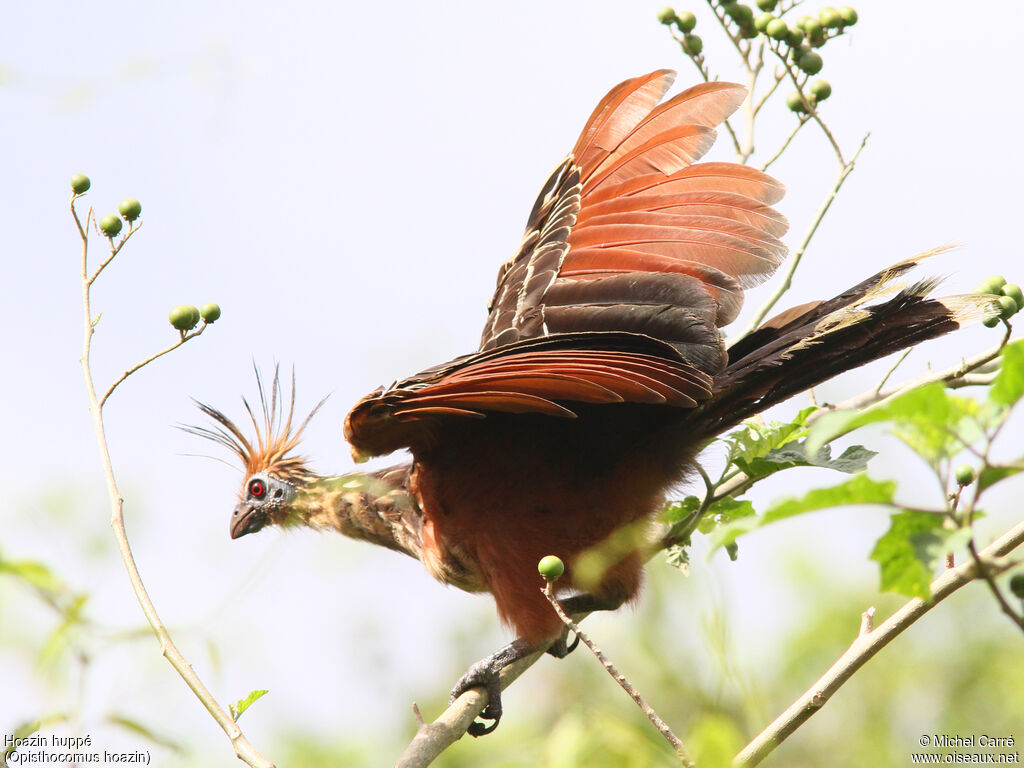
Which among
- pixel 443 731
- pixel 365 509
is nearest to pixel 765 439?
pixel 443 731

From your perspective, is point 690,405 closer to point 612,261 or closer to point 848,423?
point 612,261

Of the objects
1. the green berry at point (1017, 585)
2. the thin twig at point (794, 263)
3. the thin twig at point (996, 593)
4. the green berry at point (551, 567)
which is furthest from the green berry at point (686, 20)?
the thin twig at point (996, 593)

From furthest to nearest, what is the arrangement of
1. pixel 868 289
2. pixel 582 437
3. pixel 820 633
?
pixel 582 437
pixel 868 289
pixel 820 633

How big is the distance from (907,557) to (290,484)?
337 centimetres

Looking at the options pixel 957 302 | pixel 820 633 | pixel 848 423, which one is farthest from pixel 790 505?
pixel 957 302

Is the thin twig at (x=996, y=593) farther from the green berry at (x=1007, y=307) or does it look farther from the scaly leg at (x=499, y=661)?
the scaly leg at (x=499, y=661)

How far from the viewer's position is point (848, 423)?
1.06m

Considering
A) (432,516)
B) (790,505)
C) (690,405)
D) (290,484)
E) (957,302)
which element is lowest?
(790,505)

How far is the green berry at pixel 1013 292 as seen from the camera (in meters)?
2.74

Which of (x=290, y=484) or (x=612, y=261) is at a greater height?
(x=290, y=484)

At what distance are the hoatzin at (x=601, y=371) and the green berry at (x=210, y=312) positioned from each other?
481 millimetres

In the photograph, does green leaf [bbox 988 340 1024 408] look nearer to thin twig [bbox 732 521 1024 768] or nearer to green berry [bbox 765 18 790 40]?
thin twig [bbox 732 521 1024 768]

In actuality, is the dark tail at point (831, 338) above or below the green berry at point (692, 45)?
below

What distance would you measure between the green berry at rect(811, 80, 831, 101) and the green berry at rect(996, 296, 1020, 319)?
1.41m
